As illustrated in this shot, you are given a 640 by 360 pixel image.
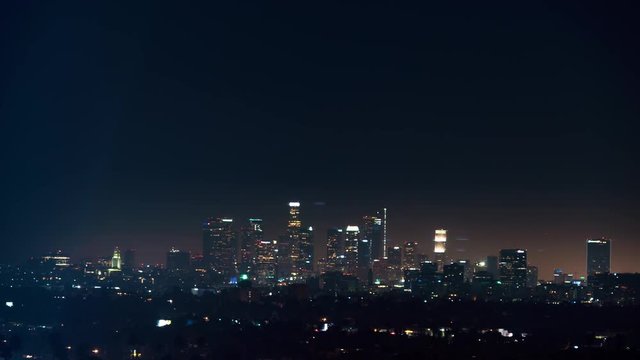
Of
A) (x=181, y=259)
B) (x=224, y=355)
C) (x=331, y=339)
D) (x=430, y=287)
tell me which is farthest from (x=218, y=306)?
(x=181, y=259)

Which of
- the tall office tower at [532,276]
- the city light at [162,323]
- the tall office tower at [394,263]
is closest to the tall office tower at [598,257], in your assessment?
the tall office tower at [532,276]

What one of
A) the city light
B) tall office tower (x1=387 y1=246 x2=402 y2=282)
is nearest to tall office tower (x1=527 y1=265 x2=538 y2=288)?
tall office tower (x1=387 y1=246 x2=402 y2=282)

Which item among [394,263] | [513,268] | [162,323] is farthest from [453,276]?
[162,323]

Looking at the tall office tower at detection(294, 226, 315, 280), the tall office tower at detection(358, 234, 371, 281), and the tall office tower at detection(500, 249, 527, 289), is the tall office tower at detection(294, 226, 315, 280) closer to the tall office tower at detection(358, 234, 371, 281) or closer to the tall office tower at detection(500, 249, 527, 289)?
the tall office tower at detection(358, 234, 371, 281)

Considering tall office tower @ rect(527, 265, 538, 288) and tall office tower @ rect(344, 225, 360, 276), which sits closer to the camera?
tall office tower @ rect(527, 265, 538, 288)

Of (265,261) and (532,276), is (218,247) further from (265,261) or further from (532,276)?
(532,276)

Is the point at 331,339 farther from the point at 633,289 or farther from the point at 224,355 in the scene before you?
the point at 633,289
